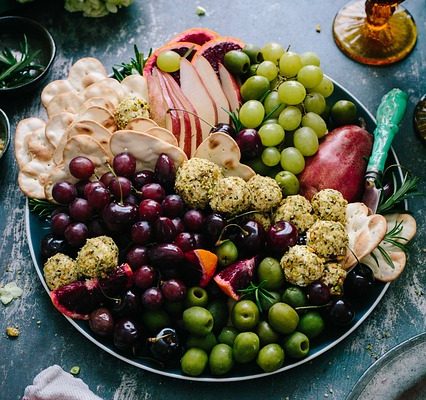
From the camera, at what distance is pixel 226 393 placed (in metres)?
1.52

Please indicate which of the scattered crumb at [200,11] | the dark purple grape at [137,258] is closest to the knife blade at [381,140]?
the dark purple grape at [137,258]

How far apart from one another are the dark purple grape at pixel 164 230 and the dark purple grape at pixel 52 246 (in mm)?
237

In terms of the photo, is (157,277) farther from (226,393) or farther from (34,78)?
(34,78)

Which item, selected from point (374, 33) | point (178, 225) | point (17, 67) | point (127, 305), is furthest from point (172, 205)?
point (374, 33)

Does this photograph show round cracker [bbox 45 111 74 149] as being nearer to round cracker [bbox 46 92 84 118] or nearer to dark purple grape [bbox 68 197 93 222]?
round cracker [bbox 46 92 84 118]

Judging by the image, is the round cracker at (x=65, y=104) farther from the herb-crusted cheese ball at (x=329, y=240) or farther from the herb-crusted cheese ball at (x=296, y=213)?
the herb-crusted cheese ball at (x=329, y=240)

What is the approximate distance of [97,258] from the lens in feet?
4.72

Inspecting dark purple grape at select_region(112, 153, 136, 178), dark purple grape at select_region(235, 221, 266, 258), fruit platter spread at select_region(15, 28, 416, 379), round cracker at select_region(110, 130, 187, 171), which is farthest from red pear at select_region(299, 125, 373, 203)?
dark purple grape at select_region(112, 153, 136, 178)

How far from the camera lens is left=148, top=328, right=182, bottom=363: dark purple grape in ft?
4.66

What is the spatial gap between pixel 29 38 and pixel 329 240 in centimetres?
116

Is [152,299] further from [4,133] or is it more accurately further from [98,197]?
[4,133]

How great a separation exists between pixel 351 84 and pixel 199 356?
39.0 inches

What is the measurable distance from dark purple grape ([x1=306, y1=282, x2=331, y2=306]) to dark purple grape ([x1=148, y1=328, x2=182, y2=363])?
324mm

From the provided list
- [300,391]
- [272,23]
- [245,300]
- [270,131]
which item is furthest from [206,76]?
[300,391]
